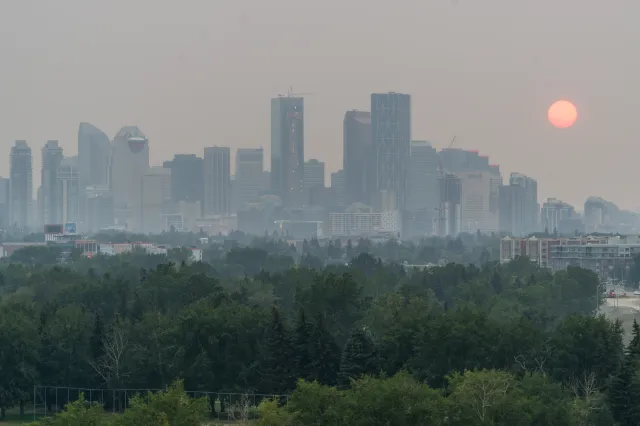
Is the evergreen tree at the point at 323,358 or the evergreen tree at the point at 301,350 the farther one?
the evergreen tree at the point at 301,350

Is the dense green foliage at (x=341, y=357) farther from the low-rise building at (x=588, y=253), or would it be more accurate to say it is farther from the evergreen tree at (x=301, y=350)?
the low-rise building at (x=588, y=253)

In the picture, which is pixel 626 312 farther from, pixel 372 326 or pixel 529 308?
pixel 372 326

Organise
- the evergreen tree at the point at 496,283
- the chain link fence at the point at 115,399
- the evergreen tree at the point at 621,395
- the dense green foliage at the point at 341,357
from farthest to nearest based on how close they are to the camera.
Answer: the evergreen tree at the point at 496,283
the chain link fence at the point at 115,399
the evergreen tree at the point at 621,395
the dense green foliage at the point at 341,357

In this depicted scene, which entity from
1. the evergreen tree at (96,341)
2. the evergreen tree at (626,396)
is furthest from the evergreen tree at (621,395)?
the evergreen tree at (96,341)

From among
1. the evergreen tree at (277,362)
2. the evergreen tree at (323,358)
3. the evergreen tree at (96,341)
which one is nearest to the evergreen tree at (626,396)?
the evergreen tree at (323,358)

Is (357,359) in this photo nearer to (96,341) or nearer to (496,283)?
(96,341)

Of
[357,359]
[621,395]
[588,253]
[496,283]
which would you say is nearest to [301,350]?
[357,359]

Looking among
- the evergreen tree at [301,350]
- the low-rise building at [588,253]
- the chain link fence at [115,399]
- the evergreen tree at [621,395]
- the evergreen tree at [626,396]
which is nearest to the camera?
the evergreen tree at [626,396]

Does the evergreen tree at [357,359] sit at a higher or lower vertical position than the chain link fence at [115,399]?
higher

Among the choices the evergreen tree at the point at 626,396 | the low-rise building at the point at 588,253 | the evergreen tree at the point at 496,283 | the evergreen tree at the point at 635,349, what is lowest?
the evergreen tree at the point at 626,396
